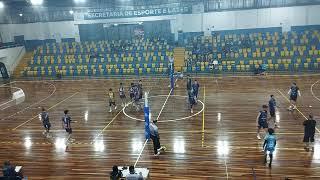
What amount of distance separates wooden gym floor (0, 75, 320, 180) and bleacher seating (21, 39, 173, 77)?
9.42 m

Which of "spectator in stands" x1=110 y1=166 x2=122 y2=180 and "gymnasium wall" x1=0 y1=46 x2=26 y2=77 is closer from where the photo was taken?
"spectator in stands" x1=110 y1=166 x2=122 y2=180

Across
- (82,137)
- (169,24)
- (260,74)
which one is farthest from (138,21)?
(82,137)

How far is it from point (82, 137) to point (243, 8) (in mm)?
26488

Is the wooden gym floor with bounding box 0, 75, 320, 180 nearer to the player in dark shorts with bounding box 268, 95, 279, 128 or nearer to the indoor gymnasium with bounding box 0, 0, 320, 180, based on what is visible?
the indoor gymnasium with bounding box 0, 0, 320, 180

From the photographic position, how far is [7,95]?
27.2 m

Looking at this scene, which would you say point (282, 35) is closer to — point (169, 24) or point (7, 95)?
point (169, 24)

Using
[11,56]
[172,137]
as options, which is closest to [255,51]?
[172,137]

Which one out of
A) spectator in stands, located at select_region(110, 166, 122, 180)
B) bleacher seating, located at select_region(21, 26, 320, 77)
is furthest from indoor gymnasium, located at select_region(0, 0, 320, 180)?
bleacher seating, located at select_region(21, 26, 320, 77)

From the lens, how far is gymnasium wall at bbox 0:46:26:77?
36.3m

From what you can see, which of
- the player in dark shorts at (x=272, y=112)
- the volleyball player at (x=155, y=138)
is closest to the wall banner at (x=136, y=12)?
the player in dark shorts at (x=272, y=112)

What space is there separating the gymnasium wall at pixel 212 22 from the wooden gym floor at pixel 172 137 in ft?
40.4

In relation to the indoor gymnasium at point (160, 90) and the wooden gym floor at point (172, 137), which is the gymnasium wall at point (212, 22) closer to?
the indoor gymnasium at point (160, 90)

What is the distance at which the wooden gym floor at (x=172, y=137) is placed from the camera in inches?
462

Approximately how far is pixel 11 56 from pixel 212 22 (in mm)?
24601
